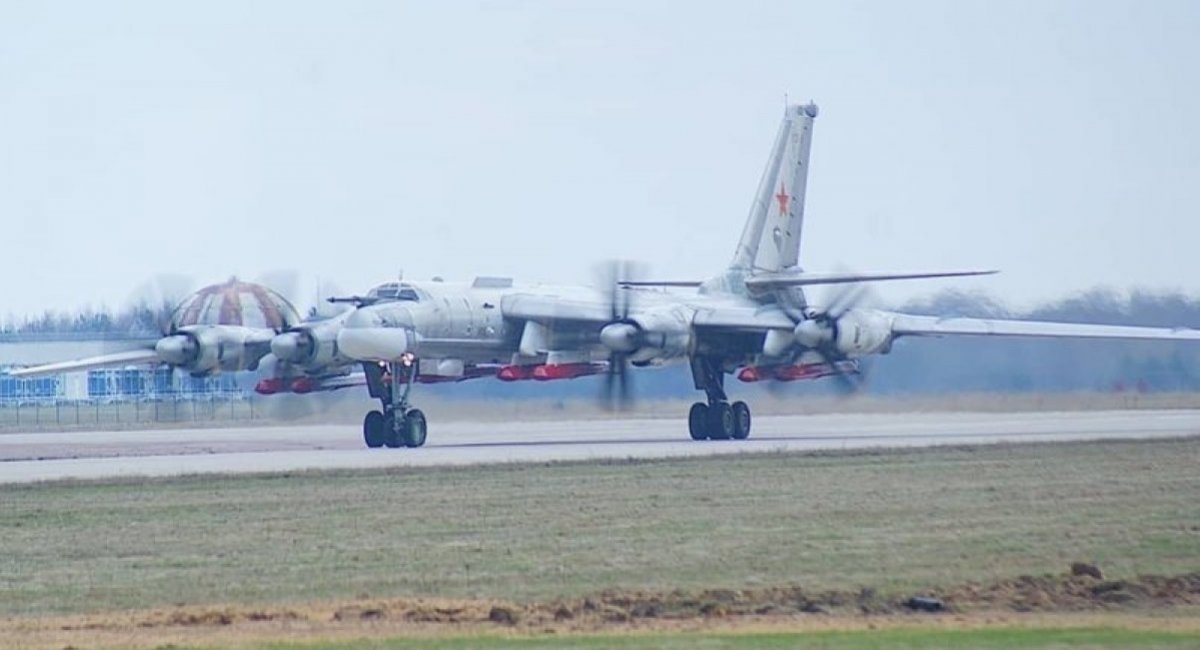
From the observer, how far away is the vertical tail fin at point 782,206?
47375 mm

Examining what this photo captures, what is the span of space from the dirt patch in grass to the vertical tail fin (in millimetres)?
31333

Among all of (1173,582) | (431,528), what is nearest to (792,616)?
(1173,582)

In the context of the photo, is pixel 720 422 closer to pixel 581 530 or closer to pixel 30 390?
pixel 581 530

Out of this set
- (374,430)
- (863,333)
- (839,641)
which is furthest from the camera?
(863,333)

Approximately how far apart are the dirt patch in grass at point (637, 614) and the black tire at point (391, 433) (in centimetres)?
2315

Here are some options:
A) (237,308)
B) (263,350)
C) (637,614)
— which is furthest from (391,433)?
(637,614)

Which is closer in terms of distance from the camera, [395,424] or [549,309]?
[395,424]

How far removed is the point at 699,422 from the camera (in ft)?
143

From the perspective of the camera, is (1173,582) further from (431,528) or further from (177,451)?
(177,451)

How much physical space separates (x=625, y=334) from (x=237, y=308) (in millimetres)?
13293

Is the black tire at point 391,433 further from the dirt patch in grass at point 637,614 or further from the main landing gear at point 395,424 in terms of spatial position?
the dirt patch in grass at point 637,614

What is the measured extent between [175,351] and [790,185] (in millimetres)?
15190

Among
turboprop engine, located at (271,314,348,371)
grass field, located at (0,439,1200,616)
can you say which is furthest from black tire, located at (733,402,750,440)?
grass field, located at (0,439,1200,616)

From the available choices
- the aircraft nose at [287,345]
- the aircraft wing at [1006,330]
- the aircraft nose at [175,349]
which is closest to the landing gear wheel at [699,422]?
the aircraft wing at [1006,330]
